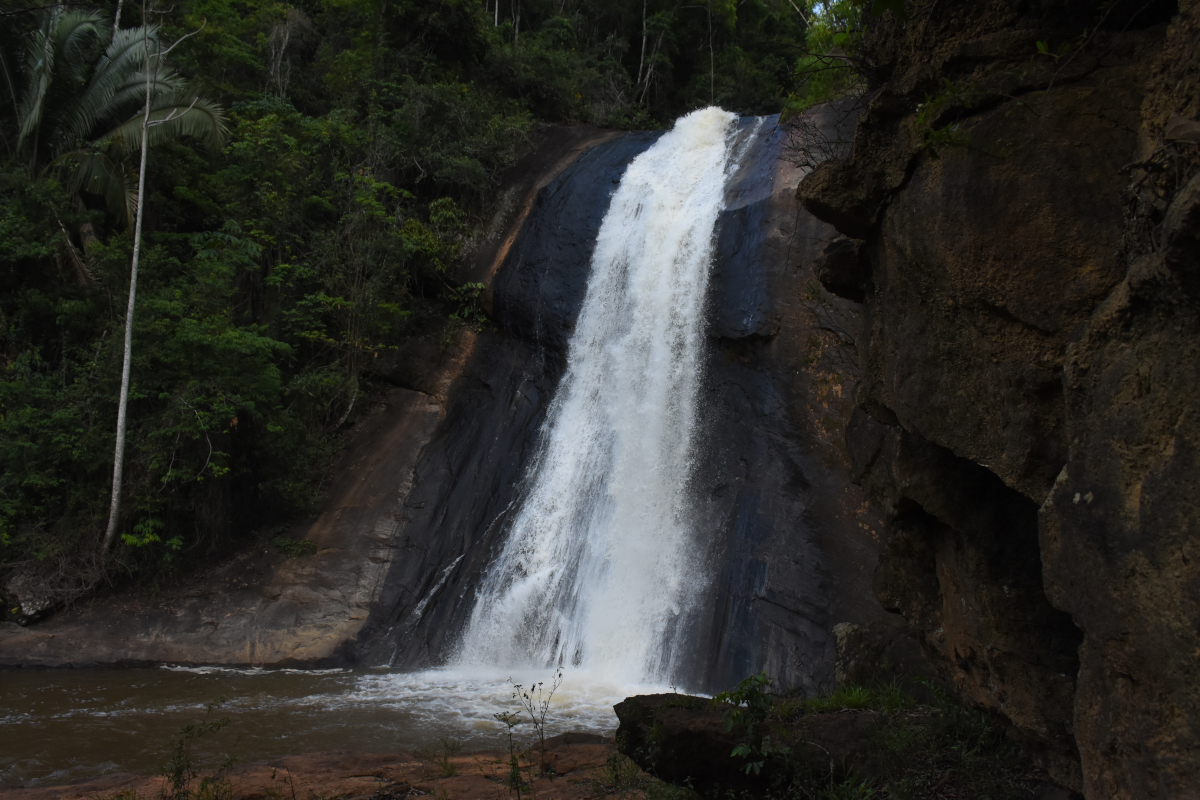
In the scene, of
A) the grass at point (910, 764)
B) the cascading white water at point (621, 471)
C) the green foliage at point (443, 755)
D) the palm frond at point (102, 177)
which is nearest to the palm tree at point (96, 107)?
the palm frond at point (102, 177)

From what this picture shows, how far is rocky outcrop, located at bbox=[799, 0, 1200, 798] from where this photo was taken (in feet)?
9.18

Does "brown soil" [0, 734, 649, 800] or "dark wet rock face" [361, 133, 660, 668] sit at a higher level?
"dark wet rock face" [361, 133, 660, 668]

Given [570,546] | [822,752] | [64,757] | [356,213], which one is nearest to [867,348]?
[822,752]

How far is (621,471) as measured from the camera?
12.7 metres

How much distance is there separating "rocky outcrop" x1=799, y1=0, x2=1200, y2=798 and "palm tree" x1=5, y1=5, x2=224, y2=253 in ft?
44.9

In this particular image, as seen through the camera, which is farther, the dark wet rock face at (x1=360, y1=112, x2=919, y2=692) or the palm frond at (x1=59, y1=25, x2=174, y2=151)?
the palm frond at (x1=59, y1=25, x2=174, y2=151)


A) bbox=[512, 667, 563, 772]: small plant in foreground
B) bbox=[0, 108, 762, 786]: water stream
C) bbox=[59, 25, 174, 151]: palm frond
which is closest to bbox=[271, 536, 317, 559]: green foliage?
bbox=[0, 108, 762, 786]: water stream

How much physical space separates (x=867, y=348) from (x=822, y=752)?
9.85 ft

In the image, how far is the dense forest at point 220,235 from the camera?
12086mm

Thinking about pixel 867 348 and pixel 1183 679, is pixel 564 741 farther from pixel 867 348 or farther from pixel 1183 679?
pixel 1183 679

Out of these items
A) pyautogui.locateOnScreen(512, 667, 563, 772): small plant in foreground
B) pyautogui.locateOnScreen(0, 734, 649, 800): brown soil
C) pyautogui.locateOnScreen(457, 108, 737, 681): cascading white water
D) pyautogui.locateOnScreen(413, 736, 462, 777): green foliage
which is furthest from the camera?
pyautogui.locateOnScreen(457, 108, 737, 681): cascading white water

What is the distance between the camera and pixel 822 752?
17.1 feet

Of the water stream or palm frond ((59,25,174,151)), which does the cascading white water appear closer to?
the water stream

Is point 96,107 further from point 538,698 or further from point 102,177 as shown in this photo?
point 538,698
